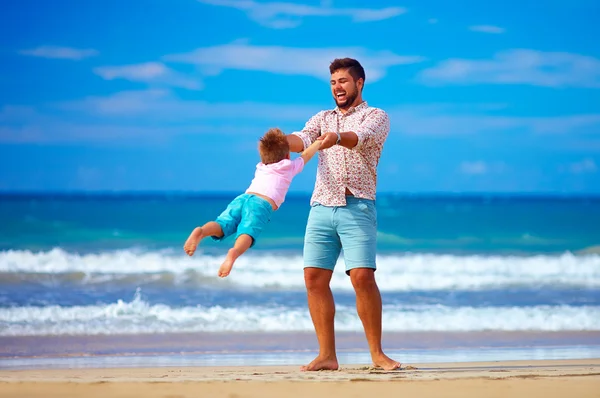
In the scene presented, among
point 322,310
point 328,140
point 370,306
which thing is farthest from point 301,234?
point 328,140

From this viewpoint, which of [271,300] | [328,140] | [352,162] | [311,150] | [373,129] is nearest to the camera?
[328,140]

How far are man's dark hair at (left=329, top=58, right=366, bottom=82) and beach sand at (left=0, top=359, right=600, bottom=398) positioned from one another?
6.08 ft

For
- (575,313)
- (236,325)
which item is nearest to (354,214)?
(236,325)

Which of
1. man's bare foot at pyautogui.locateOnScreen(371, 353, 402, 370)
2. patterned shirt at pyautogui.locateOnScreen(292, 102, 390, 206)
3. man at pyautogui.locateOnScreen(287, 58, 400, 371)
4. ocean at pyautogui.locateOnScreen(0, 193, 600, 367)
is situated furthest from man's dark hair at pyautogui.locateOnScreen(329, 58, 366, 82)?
ocean at pyautogui.locateOnScreen(0, 193, 600, 367)

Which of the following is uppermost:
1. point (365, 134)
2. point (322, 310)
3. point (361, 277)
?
point (365, 134)

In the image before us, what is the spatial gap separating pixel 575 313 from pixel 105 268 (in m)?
7.94

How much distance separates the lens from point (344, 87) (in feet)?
15.7

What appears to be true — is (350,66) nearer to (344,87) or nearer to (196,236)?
(344,87)

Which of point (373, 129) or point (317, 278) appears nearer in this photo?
point (373, 129)

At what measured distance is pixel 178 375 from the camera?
15.9 feet

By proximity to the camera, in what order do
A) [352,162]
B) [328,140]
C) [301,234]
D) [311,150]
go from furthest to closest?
[301,234] → [352,162] → [311,150] → [328,140]

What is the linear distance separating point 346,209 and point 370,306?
63 cm

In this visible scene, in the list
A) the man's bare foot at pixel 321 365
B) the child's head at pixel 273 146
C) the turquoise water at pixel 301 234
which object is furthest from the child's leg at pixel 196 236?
the turquoise water at pixel 301 234

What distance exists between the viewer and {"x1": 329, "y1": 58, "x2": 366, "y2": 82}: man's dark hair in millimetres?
4730
